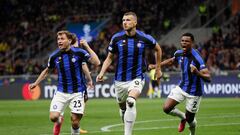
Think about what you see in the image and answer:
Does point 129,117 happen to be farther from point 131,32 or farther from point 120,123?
point 120,123

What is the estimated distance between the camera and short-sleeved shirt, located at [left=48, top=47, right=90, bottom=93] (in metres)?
13.8

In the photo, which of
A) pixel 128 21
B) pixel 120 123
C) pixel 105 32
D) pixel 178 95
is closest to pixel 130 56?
pixel 128 21

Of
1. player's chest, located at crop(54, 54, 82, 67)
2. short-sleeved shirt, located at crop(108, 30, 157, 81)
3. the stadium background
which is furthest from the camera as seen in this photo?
the stadium background

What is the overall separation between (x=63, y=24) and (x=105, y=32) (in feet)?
17.3

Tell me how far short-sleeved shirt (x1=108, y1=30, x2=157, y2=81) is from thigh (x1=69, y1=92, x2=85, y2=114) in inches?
41.8

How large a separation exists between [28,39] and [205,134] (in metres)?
32.8

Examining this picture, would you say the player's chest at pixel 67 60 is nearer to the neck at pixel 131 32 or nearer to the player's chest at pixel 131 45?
the player's chest at pixel 131 45

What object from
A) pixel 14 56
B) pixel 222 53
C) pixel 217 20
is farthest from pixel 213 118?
pixel 14 56

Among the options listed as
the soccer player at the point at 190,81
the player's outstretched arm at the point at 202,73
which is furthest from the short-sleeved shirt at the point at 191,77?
the player's outstretched arm at the point at 202,73

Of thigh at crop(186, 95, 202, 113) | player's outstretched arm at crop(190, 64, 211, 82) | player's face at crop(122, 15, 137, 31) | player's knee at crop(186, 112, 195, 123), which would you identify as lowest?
player's knee at crop(186, 112, 195, 123)

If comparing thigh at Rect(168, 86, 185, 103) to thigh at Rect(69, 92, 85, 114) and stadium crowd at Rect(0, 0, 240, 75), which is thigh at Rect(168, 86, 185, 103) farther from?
stadium crowd at Rect(0, 0, 240, 75)

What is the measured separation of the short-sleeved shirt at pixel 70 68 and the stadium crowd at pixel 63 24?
2346 cm

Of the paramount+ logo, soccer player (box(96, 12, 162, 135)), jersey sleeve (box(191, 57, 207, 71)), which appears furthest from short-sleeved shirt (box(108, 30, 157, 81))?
the paramount+ logo

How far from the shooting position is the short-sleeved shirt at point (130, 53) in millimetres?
14188
